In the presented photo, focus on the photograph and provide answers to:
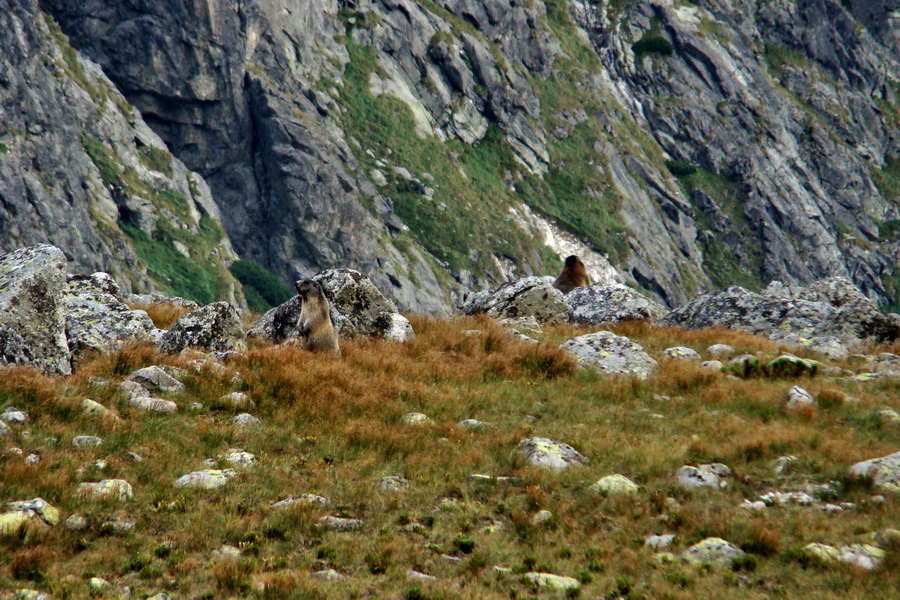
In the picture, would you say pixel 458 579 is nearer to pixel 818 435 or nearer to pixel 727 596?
pixel 727 596

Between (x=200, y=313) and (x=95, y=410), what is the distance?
5.08 meters

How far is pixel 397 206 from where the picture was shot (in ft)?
553

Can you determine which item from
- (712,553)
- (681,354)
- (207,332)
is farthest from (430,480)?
(681,354)

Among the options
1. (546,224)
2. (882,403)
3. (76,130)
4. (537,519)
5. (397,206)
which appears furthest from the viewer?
(546,224)

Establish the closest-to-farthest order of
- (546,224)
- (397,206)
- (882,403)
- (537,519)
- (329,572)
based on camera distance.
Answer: (329,572)
(537,519)
(882,403)
(397,206)
(546,224)

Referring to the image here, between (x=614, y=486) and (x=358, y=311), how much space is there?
1039cm

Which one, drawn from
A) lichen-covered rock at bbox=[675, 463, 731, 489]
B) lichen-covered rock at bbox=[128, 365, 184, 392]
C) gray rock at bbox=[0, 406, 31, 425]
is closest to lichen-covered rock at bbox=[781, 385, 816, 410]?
lichen-covered rock at bbox=[675, 463, 731, 489]

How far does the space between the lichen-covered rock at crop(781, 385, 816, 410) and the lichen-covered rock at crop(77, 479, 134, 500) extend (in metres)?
10.3

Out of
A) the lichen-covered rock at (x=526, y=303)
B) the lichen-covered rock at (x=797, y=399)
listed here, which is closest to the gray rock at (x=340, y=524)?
the lichen-covered rock at (x=797, y=399)

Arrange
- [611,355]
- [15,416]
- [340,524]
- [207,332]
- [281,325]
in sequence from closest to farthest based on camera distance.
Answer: [340,524] → [15,416] → [207,332] → [611,355] → [281,325]

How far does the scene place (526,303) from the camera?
2389cm

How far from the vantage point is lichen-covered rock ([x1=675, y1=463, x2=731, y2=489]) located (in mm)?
9781

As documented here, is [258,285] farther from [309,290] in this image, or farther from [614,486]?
[614,486]

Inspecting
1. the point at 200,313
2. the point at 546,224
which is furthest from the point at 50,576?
the point at 546,224
